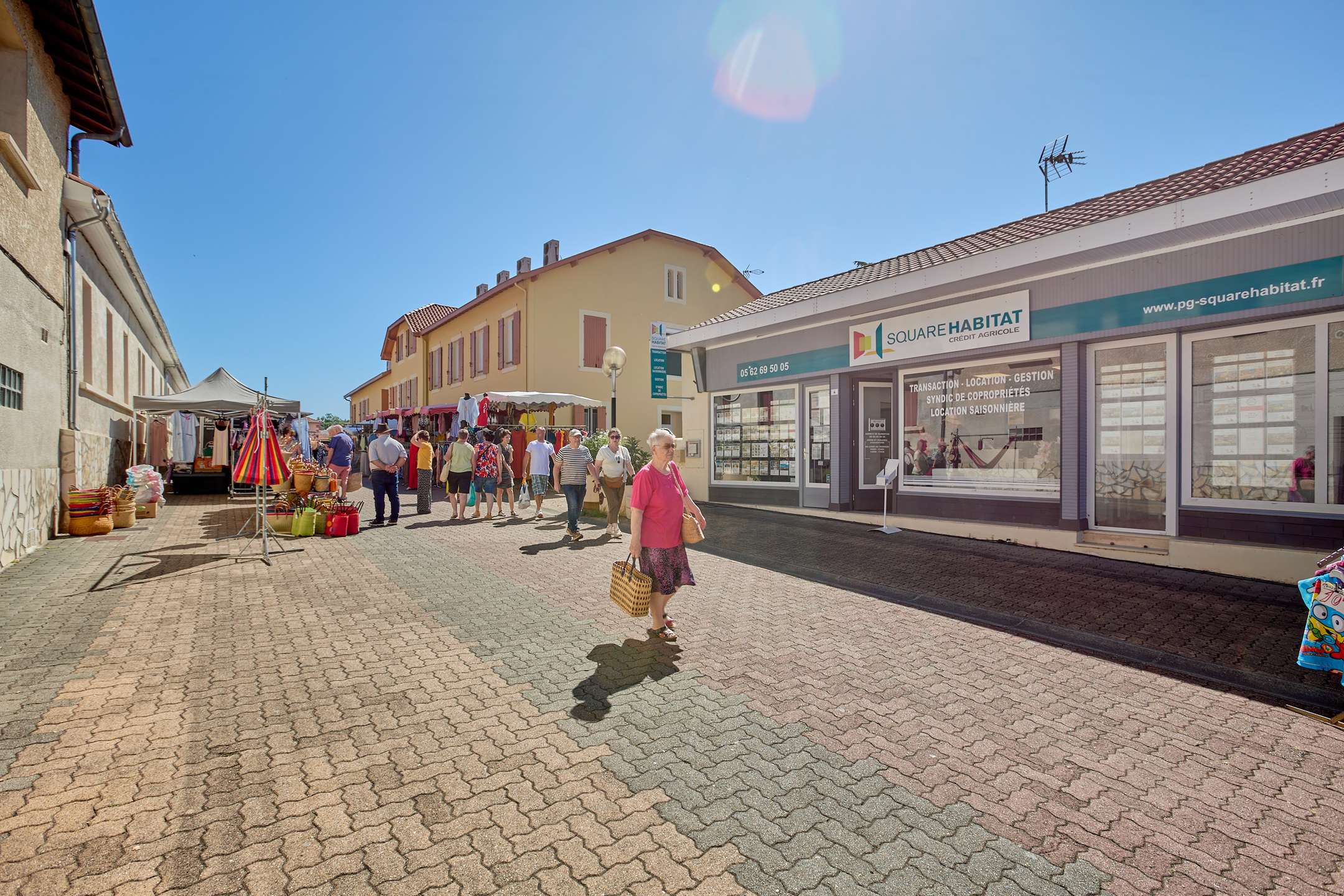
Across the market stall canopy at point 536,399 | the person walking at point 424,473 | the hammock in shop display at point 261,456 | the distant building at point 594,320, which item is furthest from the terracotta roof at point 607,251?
the hammock in shop display at point 261,456

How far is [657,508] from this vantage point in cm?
509

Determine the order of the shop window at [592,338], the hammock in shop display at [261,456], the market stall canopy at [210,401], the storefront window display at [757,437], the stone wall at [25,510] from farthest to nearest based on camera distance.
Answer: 1. the shop window at [592,338]
2. the market stall canopy at [210,401]
3. the storefront window display at [757,437]
4. the hammock in shop display at [261,456]
5. the stone wall at [25,510]

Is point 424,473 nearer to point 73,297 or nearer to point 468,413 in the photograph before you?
point 468,413

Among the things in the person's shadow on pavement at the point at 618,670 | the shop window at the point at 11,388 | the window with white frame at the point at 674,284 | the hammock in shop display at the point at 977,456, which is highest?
the window with white frame at the point at 674,284

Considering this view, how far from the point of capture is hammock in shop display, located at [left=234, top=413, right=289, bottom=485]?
8039mm

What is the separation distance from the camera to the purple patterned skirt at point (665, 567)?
5.07 m

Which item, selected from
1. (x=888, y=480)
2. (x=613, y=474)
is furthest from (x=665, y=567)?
(x=888, y=480)

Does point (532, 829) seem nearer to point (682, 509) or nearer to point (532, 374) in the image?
point (682, 509)

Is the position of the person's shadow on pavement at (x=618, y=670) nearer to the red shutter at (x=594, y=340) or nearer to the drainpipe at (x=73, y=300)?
the drainpipe at (x=73, y=300)

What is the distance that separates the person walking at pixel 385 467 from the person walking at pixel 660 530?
7.17m

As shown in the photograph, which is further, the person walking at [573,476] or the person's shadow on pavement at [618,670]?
the person walking at [573,476]

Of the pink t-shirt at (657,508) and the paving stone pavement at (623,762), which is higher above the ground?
the pink t-shirt at (657,508)

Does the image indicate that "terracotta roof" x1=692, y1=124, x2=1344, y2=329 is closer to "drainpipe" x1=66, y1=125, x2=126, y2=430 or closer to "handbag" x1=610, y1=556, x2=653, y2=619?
"handbag" x1=610, y1=556, x2=653, y2=619

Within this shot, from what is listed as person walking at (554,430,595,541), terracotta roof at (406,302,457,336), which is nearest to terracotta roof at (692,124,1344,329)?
person walking at (554,430,595,541)
